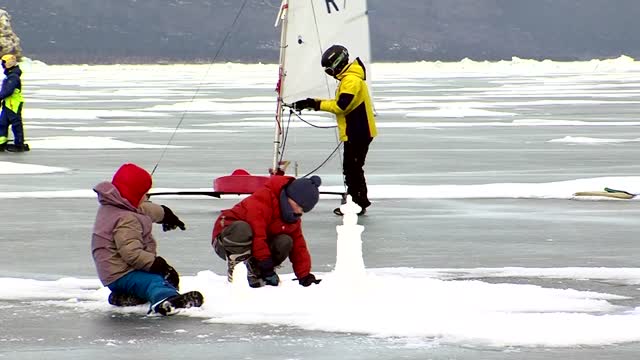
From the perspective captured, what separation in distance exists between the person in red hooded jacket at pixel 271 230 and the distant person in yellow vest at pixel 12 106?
16.5m

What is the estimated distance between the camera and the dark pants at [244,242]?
10.8 m

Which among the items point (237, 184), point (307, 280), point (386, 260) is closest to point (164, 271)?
point (307, 280)

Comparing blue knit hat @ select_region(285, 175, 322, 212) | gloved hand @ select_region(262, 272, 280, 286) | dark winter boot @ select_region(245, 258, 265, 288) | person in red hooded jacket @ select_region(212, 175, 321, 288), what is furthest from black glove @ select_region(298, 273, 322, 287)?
blue knit hat @ select_region(285, 175, 322, 212)

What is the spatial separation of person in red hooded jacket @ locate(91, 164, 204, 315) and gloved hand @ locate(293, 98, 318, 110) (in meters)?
6.17

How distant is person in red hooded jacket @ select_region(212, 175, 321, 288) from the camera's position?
10.7 metres

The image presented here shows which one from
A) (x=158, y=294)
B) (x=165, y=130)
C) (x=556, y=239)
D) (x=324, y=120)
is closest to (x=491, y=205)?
(x=556, y=239)

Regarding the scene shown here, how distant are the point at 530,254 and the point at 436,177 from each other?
26.2 ft

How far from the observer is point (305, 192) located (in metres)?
10.7

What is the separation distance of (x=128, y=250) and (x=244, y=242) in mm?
881

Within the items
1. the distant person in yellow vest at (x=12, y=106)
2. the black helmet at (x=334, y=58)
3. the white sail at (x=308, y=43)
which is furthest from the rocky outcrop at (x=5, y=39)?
the black helmet at (x=334, y=58)

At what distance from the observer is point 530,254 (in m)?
13.2

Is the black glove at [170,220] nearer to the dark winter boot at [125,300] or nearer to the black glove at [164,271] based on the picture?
the black glove at [164,271]

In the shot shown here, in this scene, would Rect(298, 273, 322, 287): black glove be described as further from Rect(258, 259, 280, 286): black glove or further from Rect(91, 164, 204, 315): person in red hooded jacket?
Rect(91, 164, 204, 315): person in red hooded jacket

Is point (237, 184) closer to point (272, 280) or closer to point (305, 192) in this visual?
point (272, 280)
